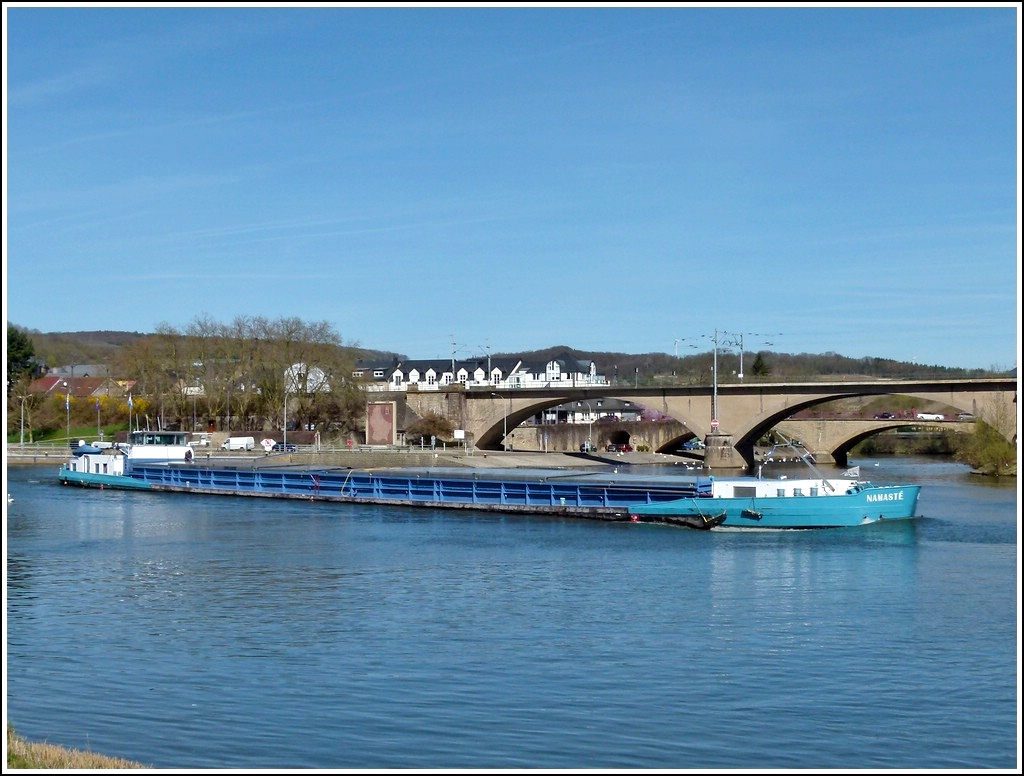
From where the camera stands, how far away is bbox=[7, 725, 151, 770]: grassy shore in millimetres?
15438

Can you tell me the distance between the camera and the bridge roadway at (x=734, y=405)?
82875 millimetres

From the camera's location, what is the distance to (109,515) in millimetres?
59656

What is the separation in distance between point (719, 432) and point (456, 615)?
6438 centimetres

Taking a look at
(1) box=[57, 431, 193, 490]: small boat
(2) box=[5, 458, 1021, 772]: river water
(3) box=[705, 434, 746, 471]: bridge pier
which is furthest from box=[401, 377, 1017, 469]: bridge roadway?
(2) box=[5, 458, 1021, 772]: river water

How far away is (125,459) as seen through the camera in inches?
3150

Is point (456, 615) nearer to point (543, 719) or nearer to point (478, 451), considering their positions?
point (543, 719)

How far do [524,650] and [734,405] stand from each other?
68.2 metres

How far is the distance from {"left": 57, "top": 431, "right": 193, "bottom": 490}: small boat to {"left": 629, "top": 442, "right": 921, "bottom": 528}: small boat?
3792 centimetres

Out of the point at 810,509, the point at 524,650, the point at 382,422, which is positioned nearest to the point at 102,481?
the point at 382,422

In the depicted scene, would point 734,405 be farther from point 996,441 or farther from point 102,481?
point 102,481

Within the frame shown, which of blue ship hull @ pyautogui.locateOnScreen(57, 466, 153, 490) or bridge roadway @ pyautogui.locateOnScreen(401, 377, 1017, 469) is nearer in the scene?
blue ship hull @ pyautogui.locateOnScreen(57, 466, 153, 490)

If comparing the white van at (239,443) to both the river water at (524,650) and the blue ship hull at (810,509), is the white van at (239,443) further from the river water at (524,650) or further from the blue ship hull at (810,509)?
the blue ship hull at (810,509)

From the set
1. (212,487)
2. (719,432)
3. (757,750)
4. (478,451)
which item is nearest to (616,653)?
(757,750)

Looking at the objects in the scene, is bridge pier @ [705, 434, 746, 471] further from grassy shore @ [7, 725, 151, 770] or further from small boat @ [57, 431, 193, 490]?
grassy shore @ [7, 725, 151, 770]
